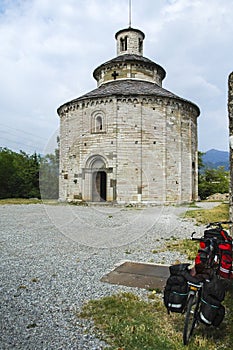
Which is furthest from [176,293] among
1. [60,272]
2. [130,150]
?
[130,150]

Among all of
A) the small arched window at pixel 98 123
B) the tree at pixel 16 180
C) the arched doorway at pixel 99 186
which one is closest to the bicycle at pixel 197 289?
the arched doorway at pixel 99 186

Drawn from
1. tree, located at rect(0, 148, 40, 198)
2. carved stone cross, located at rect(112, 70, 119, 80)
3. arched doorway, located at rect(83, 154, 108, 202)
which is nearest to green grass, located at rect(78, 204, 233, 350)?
arched doorway, located at rect(83, 154, 108, 202)

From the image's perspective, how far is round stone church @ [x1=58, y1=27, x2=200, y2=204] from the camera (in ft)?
74.6

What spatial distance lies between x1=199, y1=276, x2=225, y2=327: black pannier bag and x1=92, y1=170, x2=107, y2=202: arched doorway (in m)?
20.2

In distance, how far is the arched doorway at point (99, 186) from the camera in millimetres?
23453

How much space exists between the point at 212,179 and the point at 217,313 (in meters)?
37.3

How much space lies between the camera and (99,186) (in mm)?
24562

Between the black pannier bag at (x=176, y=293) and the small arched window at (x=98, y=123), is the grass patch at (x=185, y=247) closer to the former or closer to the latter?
the black pannier bag at (x=176, y=293)

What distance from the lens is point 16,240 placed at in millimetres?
9117

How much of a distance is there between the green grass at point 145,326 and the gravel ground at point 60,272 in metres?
0.19

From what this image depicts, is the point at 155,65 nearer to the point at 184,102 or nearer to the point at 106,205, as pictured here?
the point at 184,102

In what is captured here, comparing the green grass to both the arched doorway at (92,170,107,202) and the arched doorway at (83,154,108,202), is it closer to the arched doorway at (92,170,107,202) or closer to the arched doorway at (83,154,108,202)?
the arched doorway at (83,154,108,202)

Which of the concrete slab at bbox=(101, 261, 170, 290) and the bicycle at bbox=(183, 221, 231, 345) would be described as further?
the concrete slab at bbox=(101, 261, 170, 290)

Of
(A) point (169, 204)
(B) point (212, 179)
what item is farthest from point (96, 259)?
(B) point (212, 179)
